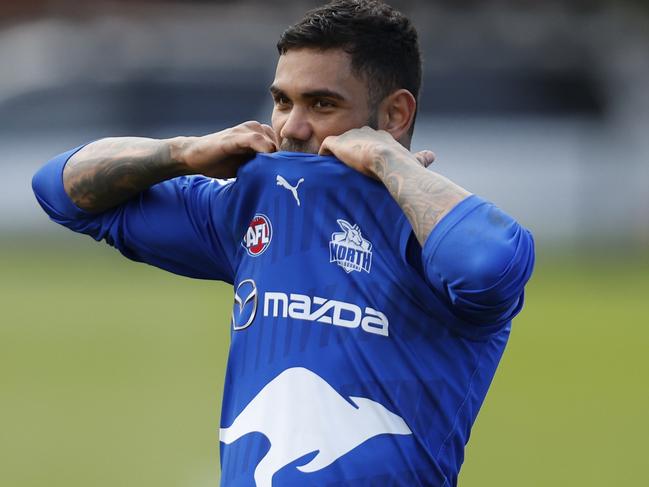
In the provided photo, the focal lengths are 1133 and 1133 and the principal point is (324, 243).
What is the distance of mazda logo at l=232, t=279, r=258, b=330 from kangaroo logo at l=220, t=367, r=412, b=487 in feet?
0.51

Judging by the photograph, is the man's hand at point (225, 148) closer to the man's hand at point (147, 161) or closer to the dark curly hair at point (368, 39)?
the man's hand at point (147, 161)

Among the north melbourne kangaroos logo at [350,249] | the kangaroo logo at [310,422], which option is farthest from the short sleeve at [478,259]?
the kangaroo logo at [310,422]

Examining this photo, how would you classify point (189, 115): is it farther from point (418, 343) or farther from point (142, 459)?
point (418, 343)

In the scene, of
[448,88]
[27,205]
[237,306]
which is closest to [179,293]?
[27,205]

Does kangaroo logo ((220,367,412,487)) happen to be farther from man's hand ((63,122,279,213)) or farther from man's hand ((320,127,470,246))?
man's hand ((63,122,279,213))

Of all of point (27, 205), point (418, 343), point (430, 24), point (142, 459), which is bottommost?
point (142, 459)

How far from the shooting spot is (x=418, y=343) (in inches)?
89.9

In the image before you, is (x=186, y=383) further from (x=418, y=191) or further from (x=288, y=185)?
(x=418, y=191)

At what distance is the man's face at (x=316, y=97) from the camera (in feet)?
7.88

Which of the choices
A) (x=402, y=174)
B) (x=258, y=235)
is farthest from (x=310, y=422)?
(x=402, y=174)

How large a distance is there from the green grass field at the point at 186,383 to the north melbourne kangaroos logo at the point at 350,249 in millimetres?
3229

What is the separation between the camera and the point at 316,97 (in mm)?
2410

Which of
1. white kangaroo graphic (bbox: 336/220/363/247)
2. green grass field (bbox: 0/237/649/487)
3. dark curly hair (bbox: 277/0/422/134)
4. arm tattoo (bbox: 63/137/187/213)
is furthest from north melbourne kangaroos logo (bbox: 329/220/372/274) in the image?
green grass field (bbox: 0/237/649/487)

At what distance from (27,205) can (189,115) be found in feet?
8.41
